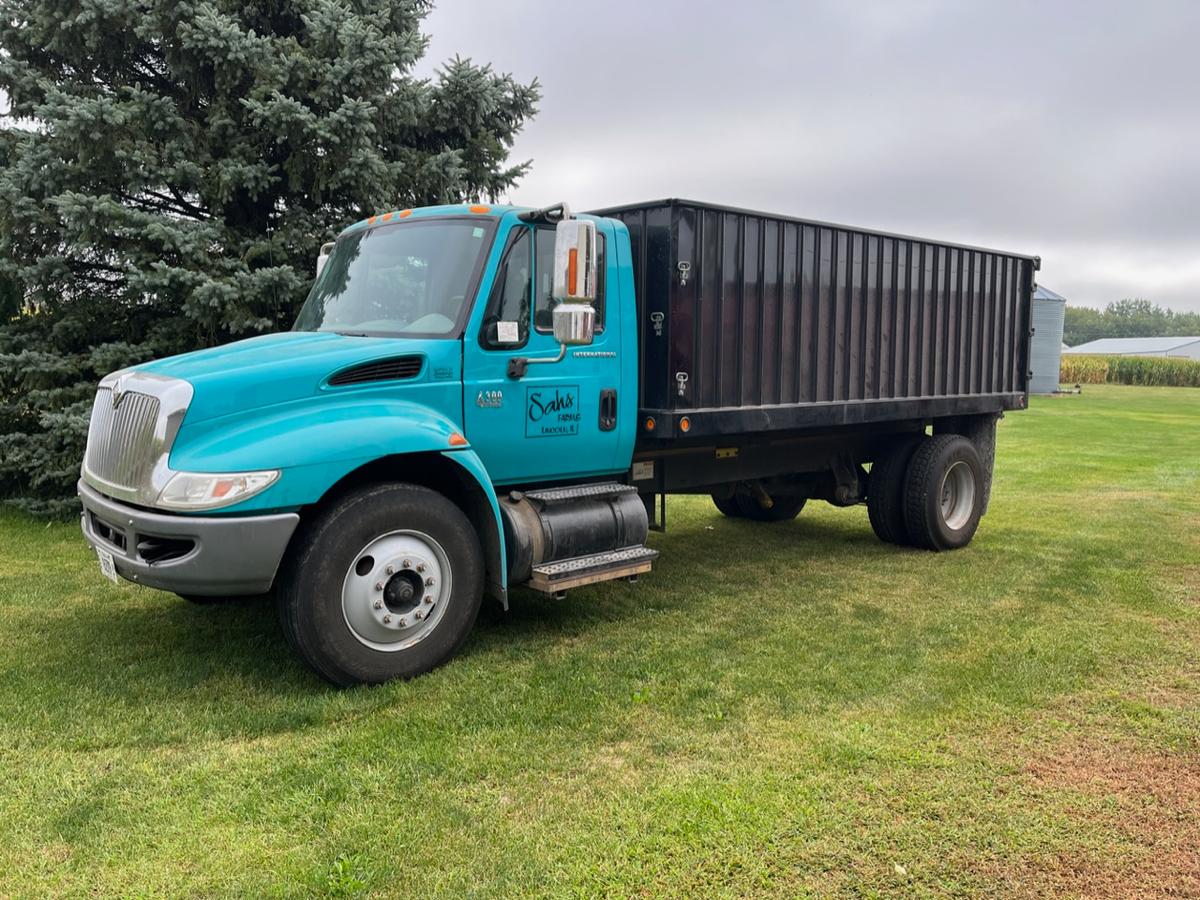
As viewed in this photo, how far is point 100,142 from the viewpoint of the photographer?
863 cm

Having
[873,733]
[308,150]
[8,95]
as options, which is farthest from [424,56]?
[873,733]

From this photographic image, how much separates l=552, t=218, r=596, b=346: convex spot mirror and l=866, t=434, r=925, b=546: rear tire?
467 cm

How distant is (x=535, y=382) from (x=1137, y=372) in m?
57.8

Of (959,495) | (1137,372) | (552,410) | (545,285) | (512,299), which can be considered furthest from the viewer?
(1137,372)

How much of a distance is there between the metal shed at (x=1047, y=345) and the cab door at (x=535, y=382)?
1571 inches

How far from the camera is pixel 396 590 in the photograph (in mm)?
4801

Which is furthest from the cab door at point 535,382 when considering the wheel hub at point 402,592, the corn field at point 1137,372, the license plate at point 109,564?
the corn field at point 1137,372

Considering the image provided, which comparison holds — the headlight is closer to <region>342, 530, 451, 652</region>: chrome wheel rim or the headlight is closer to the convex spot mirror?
<region>342, 530, 451, 652</region>: chrome wheel rim

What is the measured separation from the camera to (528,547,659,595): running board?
5.32m

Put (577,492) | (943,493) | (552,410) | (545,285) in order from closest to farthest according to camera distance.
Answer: (545,285)
(552,410)
(577,492)
(943,493)

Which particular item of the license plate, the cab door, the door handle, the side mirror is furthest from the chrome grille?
the door handle

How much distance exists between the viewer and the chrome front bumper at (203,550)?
4.28 meters

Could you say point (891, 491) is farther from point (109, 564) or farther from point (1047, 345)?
point (1047, 345)

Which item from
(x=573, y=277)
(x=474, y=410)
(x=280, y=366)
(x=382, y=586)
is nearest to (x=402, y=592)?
(x=382, y=586)
